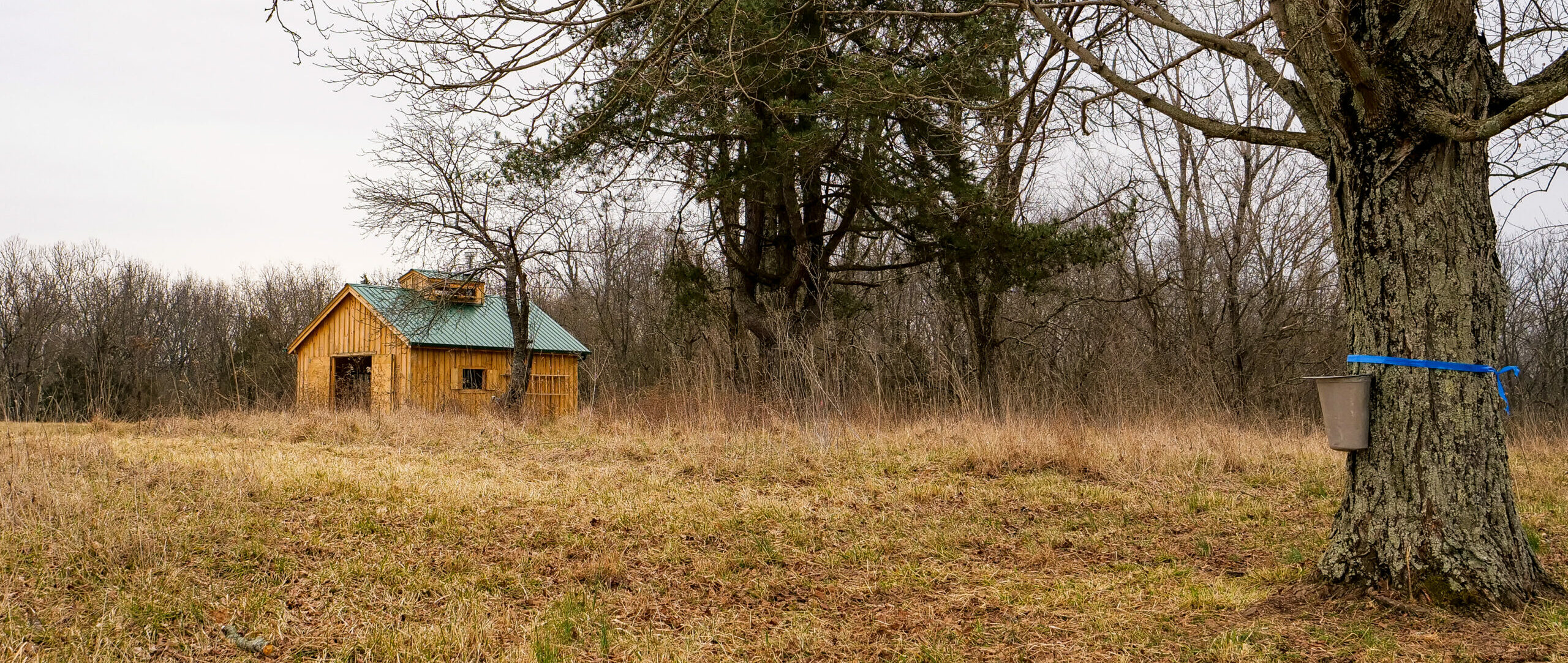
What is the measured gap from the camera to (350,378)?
73.2 ft

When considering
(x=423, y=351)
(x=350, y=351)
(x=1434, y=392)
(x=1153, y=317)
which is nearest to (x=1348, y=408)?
(x=1434, y=392)

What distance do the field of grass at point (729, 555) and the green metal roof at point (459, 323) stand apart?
9.28 meters

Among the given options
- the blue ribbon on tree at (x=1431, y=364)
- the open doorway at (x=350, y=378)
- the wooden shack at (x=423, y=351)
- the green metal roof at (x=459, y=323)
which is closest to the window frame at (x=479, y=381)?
the wooden shack at (x=423, y=351)

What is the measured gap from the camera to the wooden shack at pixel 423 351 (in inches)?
759

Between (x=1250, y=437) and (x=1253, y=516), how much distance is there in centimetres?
366

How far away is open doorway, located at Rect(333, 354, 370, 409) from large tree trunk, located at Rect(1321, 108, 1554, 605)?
18924 millimetres

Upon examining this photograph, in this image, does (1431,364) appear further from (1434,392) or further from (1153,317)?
(1153,317)

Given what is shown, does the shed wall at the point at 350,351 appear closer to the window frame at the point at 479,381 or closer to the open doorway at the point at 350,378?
the open doorway at the point at 350,378

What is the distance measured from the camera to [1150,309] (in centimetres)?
1777

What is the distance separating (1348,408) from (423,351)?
19.9 metres

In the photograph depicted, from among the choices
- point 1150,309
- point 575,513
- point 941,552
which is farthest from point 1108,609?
point 1150,309

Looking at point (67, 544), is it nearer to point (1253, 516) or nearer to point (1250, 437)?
point (1253, 516)

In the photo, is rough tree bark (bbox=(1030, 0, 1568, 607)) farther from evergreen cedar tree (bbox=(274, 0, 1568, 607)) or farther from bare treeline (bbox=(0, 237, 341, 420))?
bare treeline (bbox=(0, 237, 341, 420))

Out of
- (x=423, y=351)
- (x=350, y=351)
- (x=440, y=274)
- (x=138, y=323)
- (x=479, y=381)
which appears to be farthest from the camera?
(x=138, y=323)
